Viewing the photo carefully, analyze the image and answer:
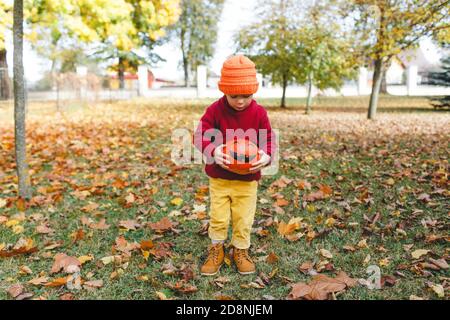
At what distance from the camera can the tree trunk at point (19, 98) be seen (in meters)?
4.32

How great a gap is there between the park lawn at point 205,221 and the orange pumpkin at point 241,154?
0.80 metres

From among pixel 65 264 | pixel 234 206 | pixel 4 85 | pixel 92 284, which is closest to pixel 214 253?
pixel 234 206

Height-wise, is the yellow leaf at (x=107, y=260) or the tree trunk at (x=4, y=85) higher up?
the tree trunk at (x=4, y=85)

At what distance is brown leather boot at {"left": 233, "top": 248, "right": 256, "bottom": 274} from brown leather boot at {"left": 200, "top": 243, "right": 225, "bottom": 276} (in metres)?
0.12

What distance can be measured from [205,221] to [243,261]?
3.53ft

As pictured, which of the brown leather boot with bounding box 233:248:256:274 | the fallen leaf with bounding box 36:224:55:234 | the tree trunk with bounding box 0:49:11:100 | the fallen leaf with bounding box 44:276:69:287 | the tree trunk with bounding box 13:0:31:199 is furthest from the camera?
the tree trunk with bounding box 0:49:11:100

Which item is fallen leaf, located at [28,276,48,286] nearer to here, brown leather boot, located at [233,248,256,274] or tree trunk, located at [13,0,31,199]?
brown leather boot, located at [233,248,256,274]

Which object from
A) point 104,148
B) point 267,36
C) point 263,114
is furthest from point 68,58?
point 263,114

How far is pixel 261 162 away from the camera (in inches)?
116

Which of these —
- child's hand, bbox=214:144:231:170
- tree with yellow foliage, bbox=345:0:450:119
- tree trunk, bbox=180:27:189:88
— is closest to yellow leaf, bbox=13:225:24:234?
child's hand, bbox=214:144:231:170

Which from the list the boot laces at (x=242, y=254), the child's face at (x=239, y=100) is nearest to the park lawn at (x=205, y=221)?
the boot laces at (x=242, y=254)

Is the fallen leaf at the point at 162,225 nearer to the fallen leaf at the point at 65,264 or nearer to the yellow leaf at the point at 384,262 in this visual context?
the fallen leaf at the point at 65,264

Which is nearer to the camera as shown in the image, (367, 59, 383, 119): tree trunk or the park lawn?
the park lawn

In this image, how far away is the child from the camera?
2895 millimetres
